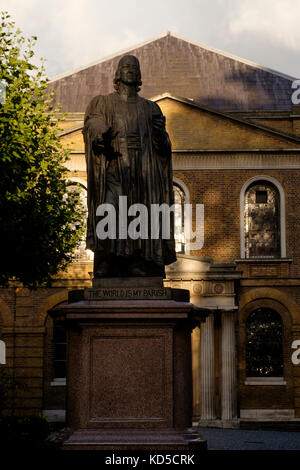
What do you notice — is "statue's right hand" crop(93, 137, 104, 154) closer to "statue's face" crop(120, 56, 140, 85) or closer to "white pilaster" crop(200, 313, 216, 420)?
"statue's face" crop(120, 56, 140, 85)

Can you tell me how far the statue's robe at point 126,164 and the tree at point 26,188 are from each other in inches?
337

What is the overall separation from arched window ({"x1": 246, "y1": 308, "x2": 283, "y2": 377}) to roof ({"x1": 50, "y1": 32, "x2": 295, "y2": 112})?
11051 mm

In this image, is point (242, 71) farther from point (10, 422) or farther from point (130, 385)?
point (130, 385)

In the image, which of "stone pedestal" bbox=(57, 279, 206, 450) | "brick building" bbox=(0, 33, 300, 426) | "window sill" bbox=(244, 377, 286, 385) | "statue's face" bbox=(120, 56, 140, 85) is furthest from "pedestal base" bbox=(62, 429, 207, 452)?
"window sill" bbox=(244, 377, 286, 385)

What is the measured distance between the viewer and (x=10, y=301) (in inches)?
1035

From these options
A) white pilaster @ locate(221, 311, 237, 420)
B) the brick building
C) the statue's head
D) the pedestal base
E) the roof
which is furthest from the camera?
the roof

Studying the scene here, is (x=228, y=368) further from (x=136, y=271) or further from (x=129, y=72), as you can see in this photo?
(x=129, y=72)

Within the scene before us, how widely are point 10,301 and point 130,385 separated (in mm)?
18675

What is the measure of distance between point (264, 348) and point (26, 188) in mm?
10578

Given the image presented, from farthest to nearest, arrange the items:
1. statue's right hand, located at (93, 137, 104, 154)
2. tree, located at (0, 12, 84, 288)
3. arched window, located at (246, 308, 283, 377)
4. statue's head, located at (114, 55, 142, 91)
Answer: arched window, located at (246, 308, 283, 377), tree, located at (0, 12, 84, 288), statue's head, located at (114, 55, 142, 91), statue's right hand, located at (93, 137, 104, 154)

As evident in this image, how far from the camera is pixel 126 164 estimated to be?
8883mm

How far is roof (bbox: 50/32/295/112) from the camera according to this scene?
34188 millimetres

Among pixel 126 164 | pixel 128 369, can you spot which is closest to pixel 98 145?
pixel 126 164

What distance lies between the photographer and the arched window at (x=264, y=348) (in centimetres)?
2559
